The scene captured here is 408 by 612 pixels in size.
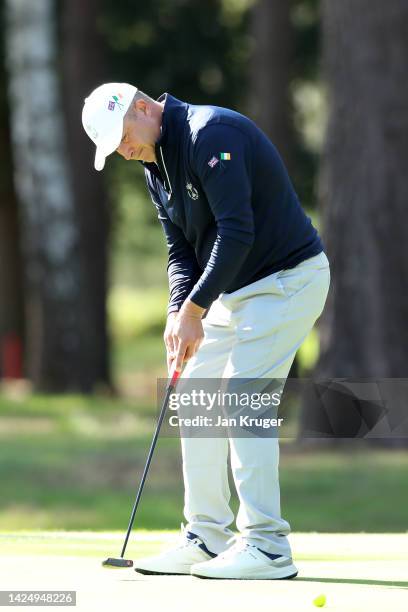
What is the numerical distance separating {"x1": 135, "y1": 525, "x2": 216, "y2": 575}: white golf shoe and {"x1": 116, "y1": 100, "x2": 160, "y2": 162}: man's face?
1.53 m

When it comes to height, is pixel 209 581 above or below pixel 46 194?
below

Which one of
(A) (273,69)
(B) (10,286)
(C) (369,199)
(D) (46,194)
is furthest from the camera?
(B) (10,286)

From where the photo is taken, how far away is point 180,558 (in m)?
5.21

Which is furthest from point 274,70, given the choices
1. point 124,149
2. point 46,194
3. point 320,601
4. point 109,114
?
point 320,601

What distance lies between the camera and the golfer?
4.92 meters

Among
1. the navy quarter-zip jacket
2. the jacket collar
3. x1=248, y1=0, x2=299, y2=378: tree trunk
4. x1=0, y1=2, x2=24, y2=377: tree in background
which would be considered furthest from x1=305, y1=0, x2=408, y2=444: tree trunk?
x1=0, y1=2, x2=24, y2=377: tree in background

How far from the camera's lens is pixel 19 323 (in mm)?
22016

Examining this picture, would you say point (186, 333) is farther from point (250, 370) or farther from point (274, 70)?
point (274, 70)

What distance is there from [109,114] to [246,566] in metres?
1.77

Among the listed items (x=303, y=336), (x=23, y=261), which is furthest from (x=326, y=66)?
(x=23, y=261)

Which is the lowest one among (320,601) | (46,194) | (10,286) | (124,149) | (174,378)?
(10,286)

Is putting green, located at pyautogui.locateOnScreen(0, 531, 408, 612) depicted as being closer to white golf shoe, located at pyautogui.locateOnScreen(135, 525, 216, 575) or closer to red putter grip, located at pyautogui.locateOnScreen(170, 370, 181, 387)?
white golf shoe, located at pyautogui.locateOnScreen(135, 525, 216, 575)

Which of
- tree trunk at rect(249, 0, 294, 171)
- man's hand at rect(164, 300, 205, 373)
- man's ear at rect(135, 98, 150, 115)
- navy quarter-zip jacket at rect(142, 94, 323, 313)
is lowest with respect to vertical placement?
man's hand at rect(164, 300, 205, 373)

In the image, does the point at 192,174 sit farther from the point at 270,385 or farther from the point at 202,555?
the point at 202,555
